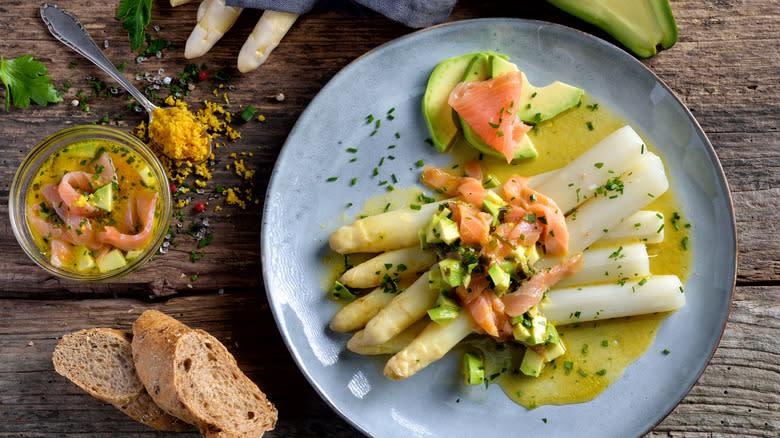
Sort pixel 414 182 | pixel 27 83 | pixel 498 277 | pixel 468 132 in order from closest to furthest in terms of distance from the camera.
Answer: pixel 498 277 → pixel 468 132 → pixel 414 182 → pixel 27 83

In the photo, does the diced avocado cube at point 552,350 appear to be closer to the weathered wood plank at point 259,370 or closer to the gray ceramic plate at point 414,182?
the gray ceramic plate at point 414,182

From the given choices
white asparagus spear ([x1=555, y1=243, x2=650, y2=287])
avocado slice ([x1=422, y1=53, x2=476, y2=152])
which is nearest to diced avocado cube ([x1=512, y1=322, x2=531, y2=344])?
white asparagus spear ([x1=555, y1=243, x2=650, y2=287])

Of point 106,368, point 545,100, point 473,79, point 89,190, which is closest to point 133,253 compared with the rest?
point 89,190

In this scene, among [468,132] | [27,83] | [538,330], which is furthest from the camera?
[27,83]

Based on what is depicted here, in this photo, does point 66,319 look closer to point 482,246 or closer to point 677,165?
point 482,246

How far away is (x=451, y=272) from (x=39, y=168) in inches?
78.7

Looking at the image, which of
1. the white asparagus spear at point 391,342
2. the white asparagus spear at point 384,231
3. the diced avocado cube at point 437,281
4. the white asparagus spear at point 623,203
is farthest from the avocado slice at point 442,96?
the white asparagus spear at point 391,342

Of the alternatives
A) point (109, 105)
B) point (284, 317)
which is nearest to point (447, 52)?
point (284, 317)

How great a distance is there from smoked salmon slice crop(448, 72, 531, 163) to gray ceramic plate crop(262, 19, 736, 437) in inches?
8.4

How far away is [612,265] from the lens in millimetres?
2934

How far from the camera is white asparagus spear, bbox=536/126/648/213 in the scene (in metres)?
2.90

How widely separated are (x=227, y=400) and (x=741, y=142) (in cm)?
273

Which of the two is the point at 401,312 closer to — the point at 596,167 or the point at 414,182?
the point at 414,182

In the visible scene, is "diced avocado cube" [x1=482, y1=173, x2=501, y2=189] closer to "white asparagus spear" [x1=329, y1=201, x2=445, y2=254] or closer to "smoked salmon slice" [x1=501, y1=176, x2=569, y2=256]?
"smoked salmon slice" [x1=501, y1=176, x2=569, y2=256]
